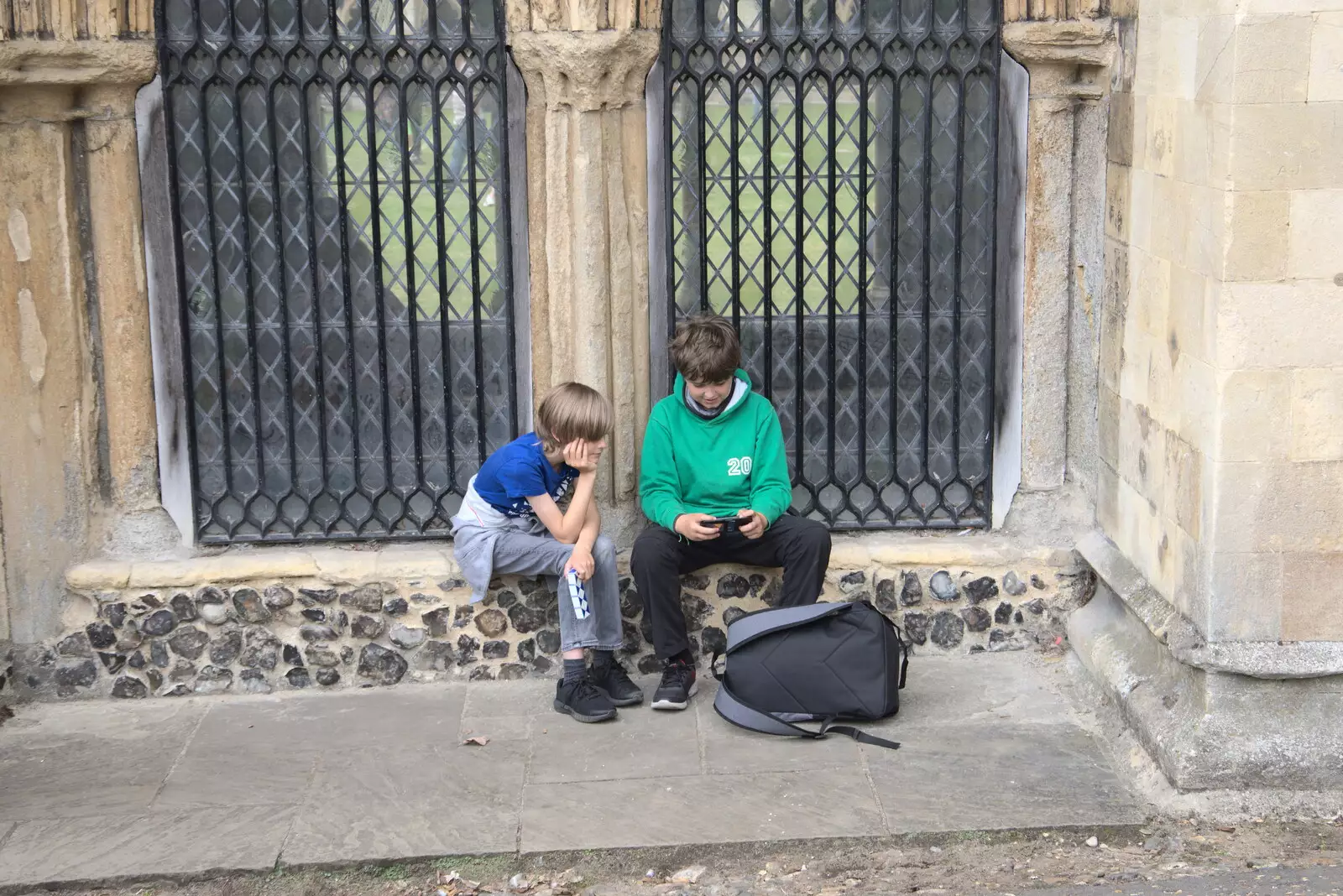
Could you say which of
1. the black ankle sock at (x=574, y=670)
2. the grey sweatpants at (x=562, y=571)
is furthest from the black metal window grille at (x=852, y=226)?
the black ankle sock at (x=574, y=670)

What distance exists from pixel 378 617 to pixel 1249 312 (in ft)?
10.2

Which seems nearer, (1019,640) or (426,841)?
(426,841)

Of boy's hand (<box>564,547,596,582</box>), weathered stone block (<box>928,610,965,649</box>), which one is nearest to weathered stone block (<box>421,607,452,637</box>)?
boy's hand (<box>564,547,596,582</box>)

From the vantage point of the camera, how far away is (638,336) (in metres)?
5.73

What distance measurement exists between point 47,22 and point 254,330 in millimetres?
1218

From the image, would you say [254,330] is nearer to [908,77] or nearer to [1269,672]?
[908,77]

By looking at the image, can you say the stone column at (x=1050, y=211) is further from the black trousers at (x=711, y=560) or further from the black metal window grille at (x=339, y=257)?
the black metal window grille at (x=339, y=257)

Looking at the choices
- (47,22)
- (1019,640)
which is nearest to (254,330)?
(47,22)

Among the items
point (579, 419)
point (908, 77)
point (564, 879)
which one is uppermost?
point (908, 77)

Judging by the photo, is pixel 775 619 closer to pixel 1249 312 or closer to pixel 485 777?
pixel 485 777

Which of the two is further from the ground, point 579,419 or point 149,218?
point 149,218

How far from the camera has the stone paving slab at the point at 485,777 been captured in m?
4.67

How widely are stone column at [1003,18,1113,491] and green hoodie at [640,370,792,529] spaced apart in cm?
98

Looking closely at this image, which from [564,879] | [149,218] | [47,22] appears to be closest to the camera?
[564,879]
